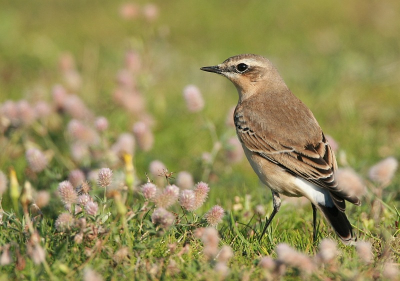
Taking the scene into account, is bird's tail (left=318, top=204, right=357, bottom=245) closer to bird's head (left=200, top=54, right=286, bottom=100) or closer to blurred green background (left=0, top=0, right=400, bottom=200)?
blurred green background (left=0, top=0, right=400, bottom=200)

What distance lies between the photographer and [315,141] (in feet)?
19.4

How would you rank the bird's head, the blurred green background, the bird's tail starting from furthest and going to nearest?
the blurred green background, the bird's head, the bird's tail

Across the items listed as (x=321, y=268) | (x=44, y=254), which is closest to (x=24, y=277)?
(x=44, y=254)

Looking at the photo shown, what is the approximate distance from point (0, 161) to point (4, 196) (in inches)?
28.4

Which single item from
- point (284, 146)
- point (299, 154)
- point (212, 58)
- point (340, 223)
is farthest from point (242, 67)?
point (212, 58)

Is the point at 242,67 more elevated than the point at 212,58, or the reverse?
the point at 242,67

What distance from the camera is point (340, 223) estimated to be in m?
5.05

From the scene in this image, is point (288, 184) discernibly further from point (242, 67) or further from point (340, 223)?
point (242, 67)

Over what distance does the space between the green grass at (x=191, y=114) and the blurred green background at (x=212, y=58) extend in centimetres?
3

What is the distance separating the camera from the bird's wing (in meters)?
5.43

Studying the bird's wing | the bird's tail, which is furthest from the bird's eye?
the bird's tail

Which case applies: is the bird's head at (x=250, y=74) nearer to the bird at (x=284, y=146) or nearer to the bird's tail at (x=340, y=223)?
the bird at (x=284, y=146)

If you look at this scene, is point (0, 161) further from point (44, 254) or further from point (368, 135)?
point (368, 135)

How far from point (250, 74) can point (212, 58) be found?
5.30 m
